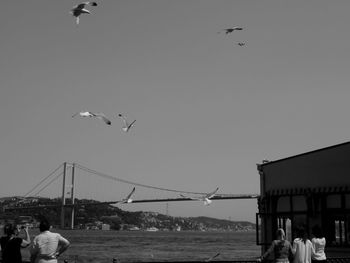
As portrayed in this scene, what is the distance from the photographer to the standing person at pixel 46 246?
8.34m

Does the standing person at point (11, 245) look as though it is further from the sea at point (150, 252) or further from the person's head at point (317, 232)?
the sea at point (150, 252)

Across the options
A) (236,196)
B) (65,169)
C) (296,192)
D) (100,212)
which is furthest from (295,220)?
(100,212)

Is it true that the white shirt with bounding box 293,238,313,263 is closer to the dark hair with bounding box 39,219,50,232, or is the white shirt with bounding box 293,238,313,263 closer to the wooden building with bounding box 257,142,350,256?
the wooden building with bounding box 257,142,350,256

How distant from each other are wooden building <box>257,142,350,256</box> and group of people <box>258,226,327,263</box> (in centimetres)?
290

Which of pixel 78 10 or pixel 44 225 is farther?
pixel 78 10

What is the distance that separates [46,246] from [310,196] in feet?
31.0

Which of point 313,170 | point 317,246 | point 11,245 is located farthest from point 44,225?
point 313,170

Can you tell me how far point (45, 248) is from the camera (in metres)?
8.34

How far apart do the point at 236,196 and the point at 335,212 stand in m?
58.5

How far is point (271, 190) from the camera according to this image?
1800 cm

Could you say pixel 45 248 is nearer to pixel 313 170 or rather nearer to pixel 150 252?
pixel 313 170

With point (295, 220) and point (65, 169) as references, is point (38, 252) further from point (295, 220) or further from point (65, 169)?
point (65, 169)

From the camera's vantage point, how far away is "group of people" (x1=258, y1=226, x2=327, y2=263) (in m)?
9.70

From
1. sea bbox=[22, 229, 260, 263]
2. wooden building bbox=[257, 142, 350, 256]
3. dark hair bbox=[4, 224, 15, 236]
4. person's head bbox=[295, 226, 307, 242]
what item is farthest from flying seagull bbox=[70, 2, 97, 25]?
sea bbox=[22, 229, 260, 263]
